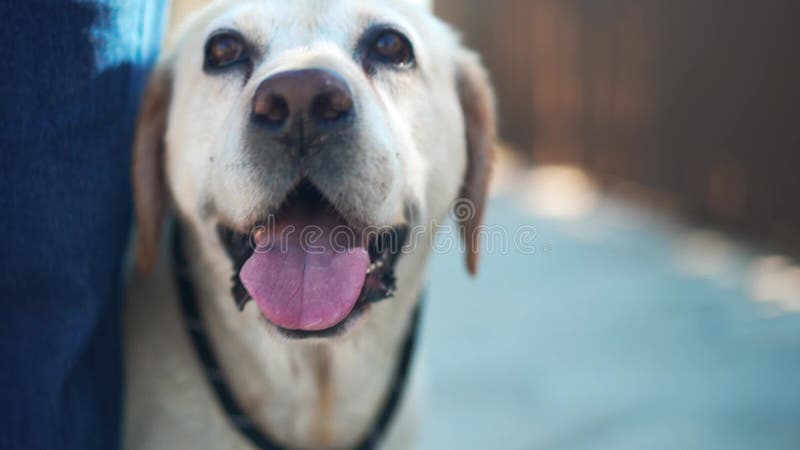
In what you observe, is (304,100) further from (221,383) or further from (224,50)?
(221,383)

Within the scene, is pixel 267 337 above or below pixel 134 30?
below

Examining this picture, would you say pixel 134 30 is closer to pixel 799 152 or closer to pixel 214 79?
pixel 214 79

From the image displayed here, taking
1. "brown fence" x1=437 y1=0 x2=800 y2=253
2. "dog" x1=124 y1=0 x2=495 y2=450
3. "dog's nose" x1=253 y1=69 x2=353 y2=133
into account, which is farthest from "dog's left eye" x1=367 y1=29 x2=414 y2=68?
"brown fence" x1=437 y1=0 x2=800 y2=253

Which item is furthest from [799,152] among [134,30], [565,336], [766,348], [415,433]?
[134,30]

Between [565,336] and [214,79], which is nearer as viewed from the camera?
[214,79]

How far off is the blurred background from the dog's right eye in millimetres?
1120

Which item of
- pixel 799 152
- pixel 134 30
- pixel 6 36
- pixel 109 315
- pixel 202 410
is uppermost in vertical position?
pixel 799 152

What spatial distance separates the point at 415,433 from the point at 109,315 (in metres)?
0.97

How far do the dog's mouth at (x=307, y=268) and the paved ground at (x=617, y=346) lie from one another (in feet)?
4.34

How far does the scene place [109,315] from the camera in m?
1.91

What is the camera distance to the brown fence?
533 cm

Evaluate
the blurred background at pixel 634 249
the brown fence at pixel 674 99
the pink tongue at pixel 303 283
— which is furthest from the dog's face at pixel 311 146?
the brown fence at pixel 674 99

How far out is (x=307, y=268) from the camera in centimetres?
176

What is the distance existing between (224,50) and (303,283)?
700mm
